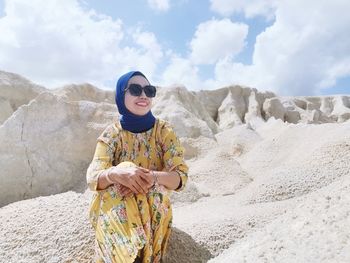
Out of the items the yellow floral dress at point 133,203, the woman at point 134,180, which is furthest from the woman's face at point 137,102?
the yellow floral dress at point 133,203

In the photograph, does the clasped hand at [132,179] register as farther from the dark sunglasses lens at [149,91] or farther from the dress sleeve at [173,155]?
the dark sunglasses lens at [149,91]

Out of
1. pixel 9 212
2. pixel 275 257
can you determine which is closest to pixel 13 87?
pixel 9 212

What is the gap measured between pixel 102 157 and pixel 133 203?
14.3 inches

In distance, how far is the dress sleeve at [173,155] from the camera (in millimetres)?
2258

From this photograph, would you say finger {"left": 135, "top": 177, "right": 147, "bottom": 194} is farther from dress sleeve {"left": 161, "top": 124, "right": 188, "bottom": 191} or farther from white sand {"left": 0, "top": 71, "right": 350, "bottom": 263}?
white sand {"left": 0, "top": 71, "right": 350, "bottom": 263}

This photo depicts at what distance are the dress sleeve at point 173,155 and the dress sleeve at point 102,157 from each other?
276 mm

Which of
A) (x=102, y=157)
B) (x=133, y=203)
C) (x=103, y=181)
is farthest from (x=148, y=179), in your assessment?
(x=102, y=157)

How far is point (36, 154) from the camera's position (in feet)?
15.6

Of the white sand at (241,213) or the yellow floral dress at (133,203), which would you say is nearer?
the white sand at (241,213)

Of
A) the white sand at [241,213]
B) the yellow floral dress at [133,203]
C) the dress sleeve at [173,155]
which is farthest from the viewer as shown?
the dress sleeve at [173,155]

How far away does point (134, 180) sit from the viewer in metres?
2.02

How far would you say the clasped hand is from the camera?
2021 mm

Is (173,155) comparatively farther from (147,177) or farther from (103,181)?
(103,181)

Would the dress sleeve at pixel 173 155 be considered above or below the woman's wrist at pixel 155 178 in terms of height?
above
